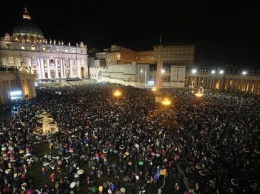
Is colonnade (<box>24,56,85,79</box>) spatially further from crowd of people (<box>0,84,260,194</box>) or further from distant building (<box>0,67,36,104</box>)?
crowd of people (<box>0,84,260,194</box>)

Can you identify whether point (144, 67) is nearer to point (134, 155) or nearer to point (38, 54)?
point (134, 155)

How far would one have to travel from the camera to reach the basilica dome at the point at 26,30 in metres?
68.8

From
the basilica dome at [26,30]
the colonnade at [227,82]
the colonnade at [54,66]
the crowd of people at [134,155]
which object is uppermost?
the basilica dome at [26,30]

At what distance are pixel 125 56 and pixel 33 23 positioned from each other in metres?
42.0

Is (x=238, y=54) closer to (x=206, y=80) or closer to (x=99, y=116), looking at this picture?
(x=206, y=80)

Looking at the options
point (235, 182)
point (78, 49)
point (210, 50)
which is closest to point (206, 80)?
point (210, 50)

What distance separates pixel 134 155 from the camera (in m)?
12.6

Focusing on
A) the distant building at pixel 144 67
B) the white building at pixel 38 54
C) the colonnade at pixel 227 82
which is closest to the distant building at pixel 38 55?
the white building at pixel 38 54

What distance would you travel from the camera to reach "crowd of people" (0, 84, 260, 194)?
973cm

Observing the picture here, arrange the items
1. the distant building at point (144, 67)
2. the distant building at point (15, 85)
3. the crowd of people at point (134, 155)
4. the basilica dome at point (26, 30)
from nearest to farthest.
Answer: the crowd of people at point (134, 155), the distant building at point (15, 85), the distant building at point (144, 67), the basilica dome at point (26, 30)

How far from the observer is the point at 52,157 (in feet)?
38.8

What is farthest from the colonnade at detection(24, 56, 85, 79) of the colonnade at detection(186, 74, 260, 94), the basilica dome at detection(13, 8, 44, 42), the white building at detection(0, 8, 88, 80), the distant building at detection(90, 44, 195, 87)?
the colonnade at detection(186, 74, 260, 94)

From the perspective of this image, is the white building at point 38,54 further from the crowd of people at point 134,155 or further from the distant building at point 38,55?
the crowd of people at point 134,155

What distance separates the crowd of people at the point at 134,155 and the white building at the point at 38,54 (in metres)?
51.4
